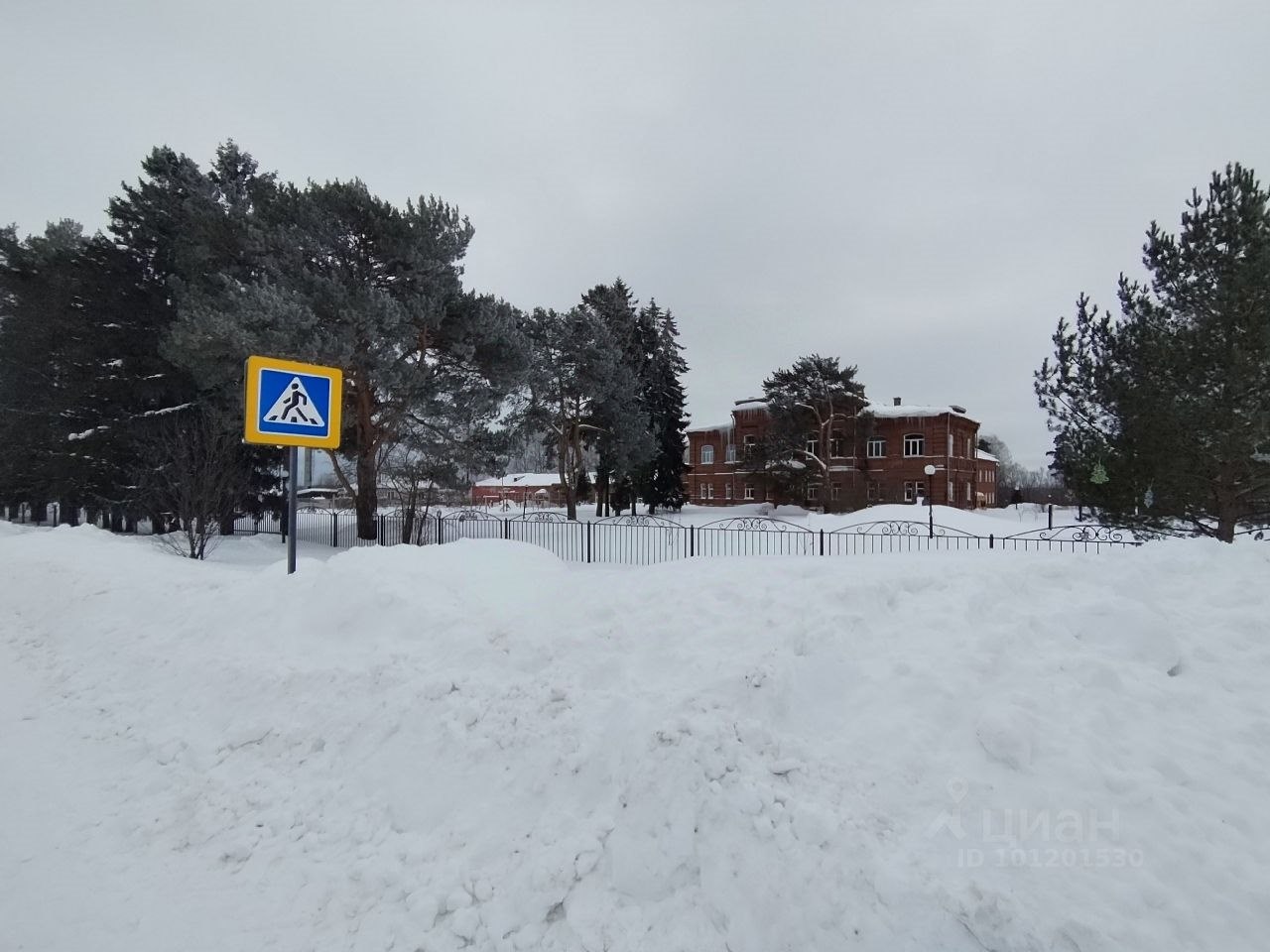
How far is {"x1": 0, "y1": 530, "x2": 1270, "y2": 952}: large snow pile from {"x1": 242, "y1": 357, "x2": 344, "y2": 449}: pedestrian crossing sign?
7.60 feet

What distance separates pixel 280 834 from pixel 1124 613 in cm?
555

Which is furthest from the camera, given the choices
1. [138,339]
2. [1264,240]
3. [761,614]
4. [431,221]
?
[138,339]

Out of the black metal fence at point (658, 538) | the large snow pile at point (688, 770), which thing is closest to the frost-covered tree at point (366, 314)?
the black metal fence at point (658, 538)

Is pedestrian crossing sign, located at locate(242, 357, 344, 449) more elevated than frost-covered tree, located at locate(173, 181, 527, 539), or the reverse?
frost-covered tree, located at locate(173, 181, 527, 539)

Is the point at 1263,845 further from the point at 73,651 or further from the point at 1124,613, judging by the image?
the point at 73,651

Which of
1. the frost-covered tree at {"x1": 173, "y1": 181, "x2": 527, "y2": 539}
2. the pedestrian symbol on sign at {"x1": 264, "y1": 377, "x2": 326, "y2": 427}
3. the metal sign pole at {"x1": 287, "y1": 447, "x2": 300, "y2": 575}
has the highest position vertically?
the frost-covered tree at {"x1": 173, "y1": 181, "x2": 527, "y2": 539}

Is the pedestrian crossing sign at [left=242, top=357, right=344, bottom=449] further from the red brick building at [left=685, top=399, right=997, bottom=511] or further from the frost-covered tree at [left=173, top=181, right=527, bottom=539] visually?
the red brick building at [left=685, top=399, right=997, bottom=511]

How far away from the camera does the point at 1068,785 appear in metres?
2.88

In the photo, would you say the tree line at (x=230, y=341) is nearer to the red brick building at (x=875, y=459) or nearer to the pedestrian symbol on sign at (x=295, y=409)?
the pedestrian symbol on sign at (x=295, y=409)

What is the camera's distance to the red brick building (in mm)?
40125

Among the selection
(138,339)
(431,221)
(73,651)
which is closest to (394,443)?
(431,221)

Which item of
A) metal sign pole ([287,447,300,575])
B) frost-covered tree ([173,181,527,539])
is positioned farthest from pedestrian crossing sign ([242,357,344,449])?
frost-covered tree ([173,181,527,539])

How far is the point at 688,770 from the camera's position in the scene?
3.18 meters

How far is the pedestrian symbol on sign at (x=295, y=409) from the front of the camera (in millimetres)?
6746
